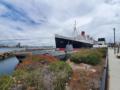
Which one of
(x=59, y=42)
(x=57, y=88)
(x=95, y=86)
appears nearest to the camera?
(x=57, y=88)

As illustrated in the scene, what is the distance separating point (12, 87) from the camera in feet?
23.2

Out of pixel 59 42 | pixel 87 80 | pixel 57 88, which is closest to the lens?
pixel 57 88

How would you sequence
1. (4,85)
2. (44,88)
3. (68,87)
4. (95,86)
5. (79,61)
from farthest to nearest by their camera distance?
(79,61) → (95,86) → (68,87) → (44,88) → (4,85)

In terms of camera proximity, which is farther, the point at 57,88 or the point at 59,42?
the point at 59,42

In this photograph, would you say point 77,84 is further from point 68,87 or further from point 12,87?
point 12,87

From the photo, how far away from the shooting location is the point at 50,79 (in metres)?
8.21

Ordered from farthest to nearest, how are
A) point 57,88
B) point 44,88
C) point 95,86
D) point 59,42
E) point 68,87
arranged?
point 59,42 → point 95,86 → point 68,87 → point 57,88 → point 44,88

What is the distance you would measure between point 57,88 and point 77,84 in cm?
235

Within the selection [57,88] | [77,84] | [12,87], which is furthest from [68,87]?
[12,87]

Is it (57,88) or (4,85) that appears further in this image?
(57,88)

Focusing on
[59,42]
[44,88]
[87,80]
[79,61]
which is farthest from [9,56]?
[44,88]

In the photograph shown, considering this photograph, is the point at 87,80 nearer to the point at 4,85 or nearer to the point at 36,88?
the point at 36,88

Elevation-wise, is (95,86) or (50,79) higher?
(50,79)

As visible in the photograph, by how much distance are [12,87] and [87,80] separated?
4.91m
